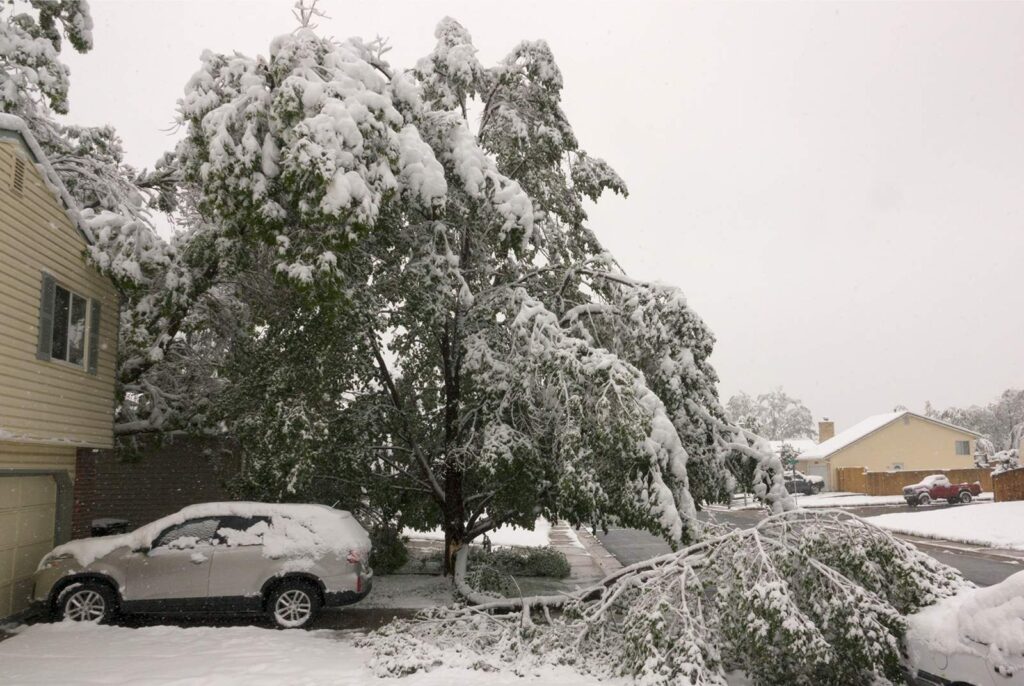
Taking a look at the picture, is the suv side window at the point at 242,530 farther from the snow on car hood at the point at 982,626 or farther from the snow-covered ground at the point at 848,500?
the snow-covered ground at the point at 848,500

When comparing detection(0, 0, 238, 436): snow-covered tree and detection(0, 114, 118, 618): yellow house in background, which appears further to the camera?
detection(0, 0, 238, 436): snow-covered tree

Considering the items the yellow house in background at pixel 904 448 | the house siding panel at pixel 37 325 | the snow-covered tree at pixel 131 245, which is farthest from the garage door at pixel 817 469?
the house siding panel at pixel 37 325

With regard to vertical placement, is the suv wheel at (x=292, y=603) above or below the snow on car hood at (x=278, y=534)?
below

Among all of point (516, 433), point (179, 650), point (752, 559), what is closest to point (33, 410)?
point (179, 650)

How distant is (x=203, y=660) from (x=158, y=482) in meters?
9.16

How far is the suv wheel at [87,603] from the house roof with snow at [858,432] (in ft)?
160

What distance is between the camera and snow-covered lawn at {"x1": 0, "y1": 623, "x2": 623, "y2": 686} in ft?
24.6

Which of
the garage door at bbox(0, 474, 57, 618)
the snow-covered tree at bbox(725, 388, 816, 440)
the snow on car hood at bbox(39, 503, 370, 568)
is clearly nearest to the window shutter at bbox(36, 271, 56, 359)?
the garage door at bbox(0, 474, 57, 618)

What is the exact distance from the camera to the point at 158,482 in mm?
16250

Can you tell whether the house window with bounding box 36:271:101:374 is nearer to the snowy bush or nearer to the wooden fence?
the snowy bush

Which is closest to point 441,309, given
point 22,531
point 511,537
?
point 22,531

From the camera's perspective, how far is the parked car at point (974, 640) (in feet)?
18.5

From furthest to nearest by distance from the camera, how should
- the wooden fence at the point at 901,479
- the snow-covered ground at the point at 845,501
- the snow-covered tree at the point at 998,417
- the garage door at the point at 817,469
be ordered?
1. the snow-covered tree at the point at 998,417
2. the garage door at the point at 817,469
3. the wooden fence at the point at 901,479
4. the snow-covered ground at the point at 845,501

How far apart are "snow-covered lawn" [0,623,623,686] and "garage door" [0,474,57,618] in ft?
4.17
